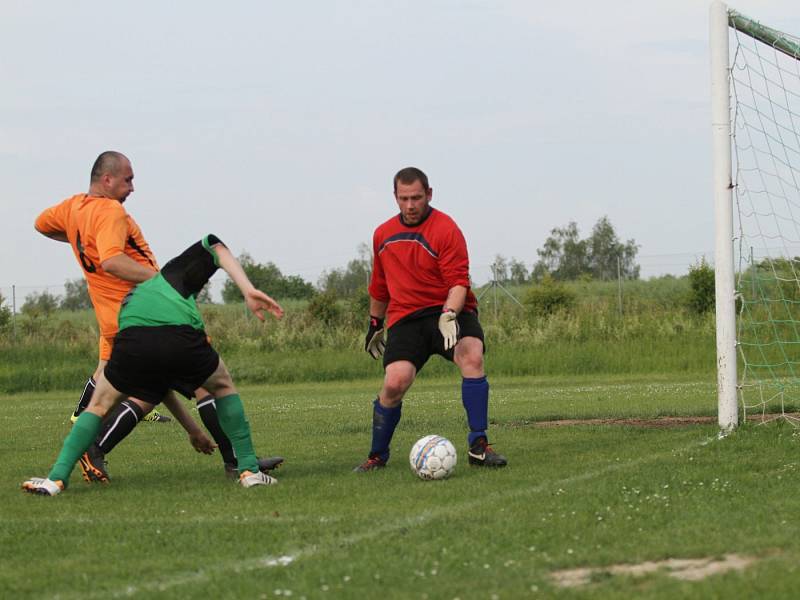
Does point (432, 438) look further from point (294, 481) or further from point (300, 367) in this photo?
point (300, 367)

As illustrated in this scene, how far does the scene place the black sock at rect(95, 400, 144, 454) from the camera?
8445mm

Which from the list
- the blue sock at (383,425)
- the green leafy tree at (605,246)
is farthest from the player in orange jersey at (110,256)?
the green leafy tree at (605,246)

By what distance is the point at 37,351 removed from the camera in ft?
98.9

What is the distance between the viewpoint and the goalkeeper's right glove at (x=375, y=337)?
9328 millimetres

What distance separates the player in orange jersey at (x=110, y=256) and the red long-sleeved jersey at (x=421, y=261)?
1.58m

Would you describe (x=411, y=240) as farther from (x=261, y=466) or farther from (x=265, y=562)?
(x=265, y=562)

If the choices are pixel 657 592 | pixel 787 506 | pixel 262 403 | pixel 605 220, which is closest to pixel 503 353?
pixel 262 403

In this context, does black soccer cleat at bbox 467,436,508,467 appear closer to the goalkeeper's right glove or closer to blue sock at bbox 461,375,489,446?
blue sock at bbox 461,375,489,446

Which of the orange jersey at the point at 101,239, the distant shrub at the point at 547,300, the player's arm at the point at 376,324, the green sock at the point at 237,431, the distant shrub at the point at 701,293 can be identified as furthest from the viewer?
the distant shrub at the point at 547,300

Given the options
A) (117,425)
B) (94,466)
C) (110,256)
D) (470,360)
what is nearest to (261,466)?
(117,425)

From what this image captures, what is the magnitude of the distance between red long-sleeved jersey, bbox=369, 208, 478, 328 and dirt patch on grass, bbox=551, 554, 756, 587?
151 inches

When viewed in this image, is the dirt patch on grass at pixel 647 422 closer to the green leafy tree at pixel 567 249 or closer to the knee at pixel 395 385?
the knee at pixel 395 385

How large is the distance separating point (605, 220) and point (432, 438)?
76730mm

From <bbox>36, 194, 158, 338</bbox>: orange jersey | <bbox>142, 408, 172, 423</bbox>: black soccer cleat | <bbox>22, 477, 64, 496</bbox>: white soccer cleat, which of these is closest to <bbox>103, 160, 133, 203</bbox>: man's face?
<bbox>36, 194, 158, 338</bbox>: orange jersey
